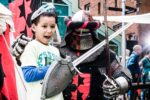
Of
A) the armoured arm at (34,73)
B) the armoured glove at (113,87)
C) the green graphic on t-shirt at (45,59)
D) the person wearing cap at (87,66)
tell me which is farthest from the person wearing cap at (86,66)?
the armoured arm at (34,73)

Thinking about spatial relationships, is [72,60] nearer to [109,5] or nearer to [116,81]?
[116,81]

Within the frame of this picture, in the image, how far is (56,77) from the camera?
3402 mm

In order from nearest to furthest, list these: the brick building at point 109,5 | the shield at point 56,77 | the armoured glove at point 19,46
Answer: the shield at point 56,77 → the armoured glove at point 19,46 → the brick building at point 109,5

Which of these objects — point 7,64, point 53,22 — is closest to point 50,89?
point 53,22

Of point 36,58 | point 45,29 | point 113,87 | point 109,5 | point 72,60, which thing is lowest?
point 109,5

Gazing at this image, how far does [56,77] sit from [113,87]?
671 mm

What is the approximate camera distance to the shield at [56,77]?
3.35 m

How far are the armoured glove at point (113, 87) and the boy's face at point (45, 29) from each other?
1.86ft

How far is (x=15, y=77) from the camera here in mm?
4605

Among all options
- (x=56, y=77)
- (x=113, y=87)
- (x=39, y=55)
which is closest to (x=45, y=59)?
(x=39, y=55)

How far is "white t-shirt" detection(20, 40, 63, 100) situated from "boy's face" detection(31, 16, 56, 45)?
5 cm

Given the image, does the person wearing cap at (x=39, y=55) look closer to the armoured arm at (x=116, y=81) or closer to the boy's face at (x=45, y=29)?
the boy's face at (x=45, y=29)

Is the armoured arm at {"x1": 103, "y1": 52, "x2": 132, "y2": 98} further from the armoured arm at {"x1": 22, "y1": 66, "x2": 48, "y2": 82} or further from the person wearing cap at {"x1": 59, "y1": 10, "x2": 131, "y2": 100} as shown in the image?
the armoured arm at {"x1": 22, "y1": 66, "x2": 48, "y2": 82}

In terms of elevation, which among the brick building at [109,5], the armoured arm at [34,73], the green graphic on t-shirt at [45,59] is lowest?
the brick building at [109,5]
